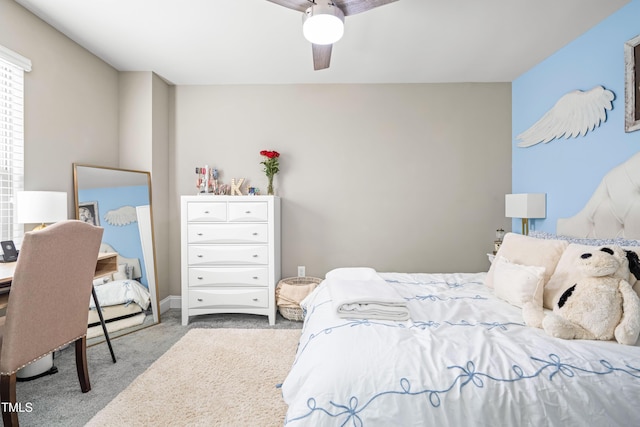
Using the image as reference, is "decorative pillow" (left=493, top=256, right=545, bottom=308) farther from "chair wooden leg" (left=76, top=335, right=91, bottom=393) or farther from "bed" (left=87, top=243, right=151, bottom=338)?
"bed" (left=87, top=243, right=151, bottom=338)

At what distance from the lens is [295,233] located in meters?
3.49

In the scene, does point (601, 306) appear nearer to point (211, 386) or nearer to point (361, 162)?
point (211, 386)

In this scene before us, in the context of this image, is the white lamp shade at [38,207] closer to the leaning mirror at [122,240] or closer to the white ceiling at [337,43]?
the leaning mirror at [122,240]

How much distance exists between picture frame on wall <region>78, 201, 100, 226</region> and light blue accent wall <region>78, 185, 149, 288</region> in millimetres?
27

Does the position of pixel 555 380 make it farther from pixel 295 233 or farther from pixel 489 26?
pixel 295 233

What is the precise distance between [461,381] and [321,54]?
2077 mm

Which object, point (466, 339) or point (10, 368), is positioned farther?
point (10, 368)

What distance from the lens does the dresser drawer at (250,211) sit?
3012mm

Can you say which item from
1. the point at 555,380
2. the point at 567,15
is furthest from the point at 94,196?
the point at 567,15

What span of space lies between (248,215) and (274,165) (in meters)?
0.68

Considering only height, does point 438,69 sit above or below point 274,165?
above

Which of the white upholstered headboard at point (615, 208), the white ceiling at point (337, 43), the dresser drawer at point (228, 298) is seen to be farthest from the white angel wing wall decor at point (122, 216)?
the white upholstered headboard at point (615, 208)

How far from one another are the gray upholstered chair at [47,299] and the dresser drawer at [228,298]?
1.12m

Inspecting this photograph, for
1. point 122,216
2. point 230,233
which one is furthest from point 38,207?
point 230,233
